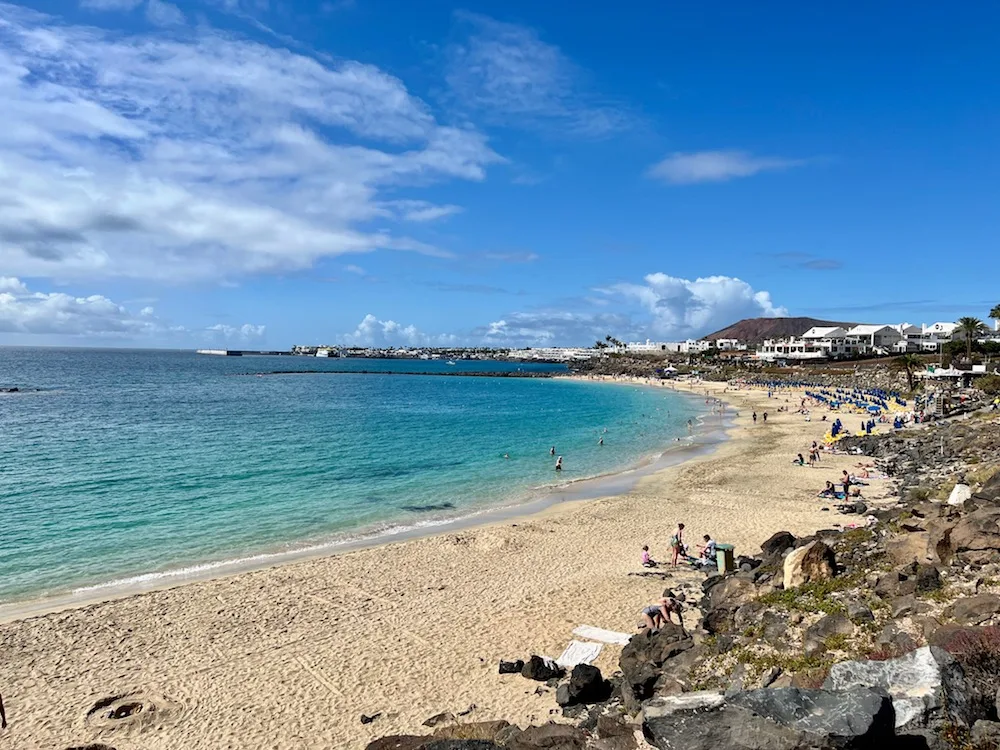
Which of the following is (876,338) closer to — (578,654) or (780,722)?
(578,654)

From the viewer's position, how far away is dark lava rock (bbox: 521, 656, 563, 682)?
1152 cm

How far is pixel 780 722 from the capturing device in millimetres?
5672

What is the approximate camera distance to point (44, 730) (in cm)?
1088

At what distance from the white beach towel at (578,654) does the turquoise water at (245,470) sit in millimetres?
13404

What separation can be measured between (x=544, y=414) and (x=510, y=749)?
207 feet

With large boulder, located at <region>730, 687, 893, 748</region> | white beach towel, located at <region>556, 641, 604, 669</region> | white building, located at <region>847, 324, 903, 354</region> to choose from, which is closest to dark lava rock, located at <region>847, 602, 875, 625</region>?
large boulder, located at <region>730, 687, 893, 748</region>

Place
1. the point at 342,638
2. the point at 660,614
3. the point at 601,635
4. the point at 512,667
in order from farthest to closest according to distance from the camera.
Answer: the point at 342,638
the point at 601,635
the point at 660,614
the point at 512,667

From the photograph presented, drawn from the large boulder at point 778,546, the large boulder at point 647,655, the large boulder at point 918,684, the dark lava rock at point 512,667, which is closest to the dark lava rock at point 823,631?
the large boulder at point 647,655

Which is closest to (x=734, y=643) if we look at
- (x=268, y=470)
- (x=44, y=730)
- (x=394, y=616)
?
(x=394, y=616)

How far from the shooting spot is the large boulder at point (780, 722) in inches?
213

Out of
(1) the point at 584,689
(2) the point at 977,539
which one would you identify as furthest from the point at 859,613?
(1) the point at 584,689

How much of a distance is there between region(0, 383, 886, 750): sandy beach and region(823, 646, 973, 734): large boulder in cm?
499

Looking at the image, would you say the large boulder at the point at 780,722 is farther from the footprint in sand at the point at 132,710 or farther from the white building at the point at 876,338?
the white building at the point at 876,338

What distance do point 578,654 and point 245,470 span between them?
2852cm
